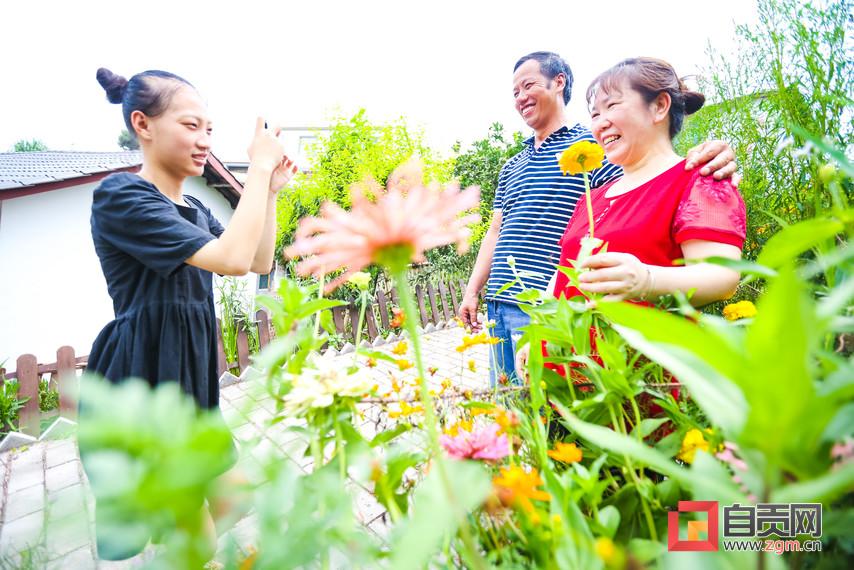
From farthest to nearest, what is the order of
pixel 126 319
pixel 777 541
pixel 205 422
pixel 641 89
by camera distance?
pixel 126 319 < pixel 641 89 < pixel 777 541 < pixel 205 422

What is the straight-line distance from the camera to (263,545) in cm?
21

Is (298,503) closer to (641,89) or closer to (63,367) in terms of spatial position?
(641,89)

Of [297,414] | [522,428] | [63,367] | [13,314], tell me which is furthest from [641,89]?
[13,314]

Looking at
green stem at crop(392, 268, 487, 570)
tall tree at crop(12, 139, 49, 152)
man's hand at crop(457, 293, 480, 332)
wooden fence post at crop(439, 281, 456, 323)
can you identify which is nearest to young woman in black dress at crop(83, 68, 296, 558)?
green stem at crop(392, 268, 487, 570)

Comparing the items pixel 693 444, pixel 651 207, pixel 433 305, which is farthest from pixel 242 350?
pixel 693 444

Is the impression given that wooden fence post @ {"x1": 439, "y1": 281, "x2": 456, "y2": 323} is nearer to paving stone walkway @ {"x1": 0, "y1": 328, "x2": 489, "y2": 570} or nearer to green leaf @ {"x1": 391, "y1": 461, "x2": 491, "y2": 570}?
paving stone walkway @ {"x1": 0, "y1": 328, "x2": 489, "y2": 570}

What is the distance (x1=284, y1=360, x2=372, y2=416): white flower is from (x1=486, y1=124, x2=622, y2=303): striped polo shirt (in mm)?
1161

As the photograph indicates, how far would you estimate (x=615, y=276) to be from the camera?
1.76 feet

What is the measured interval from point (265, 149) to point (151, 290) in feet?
1.60

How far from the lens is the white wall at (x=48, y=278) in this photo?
4.98 metres

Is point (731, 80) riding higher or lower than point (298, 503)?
higher

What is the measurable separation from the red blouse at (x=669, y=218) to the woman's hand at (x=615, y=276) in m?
0.19

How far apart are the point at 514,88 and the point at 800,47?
1224 mm

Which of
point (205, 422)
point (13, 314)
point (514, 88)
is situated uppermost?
point (514, 88)
